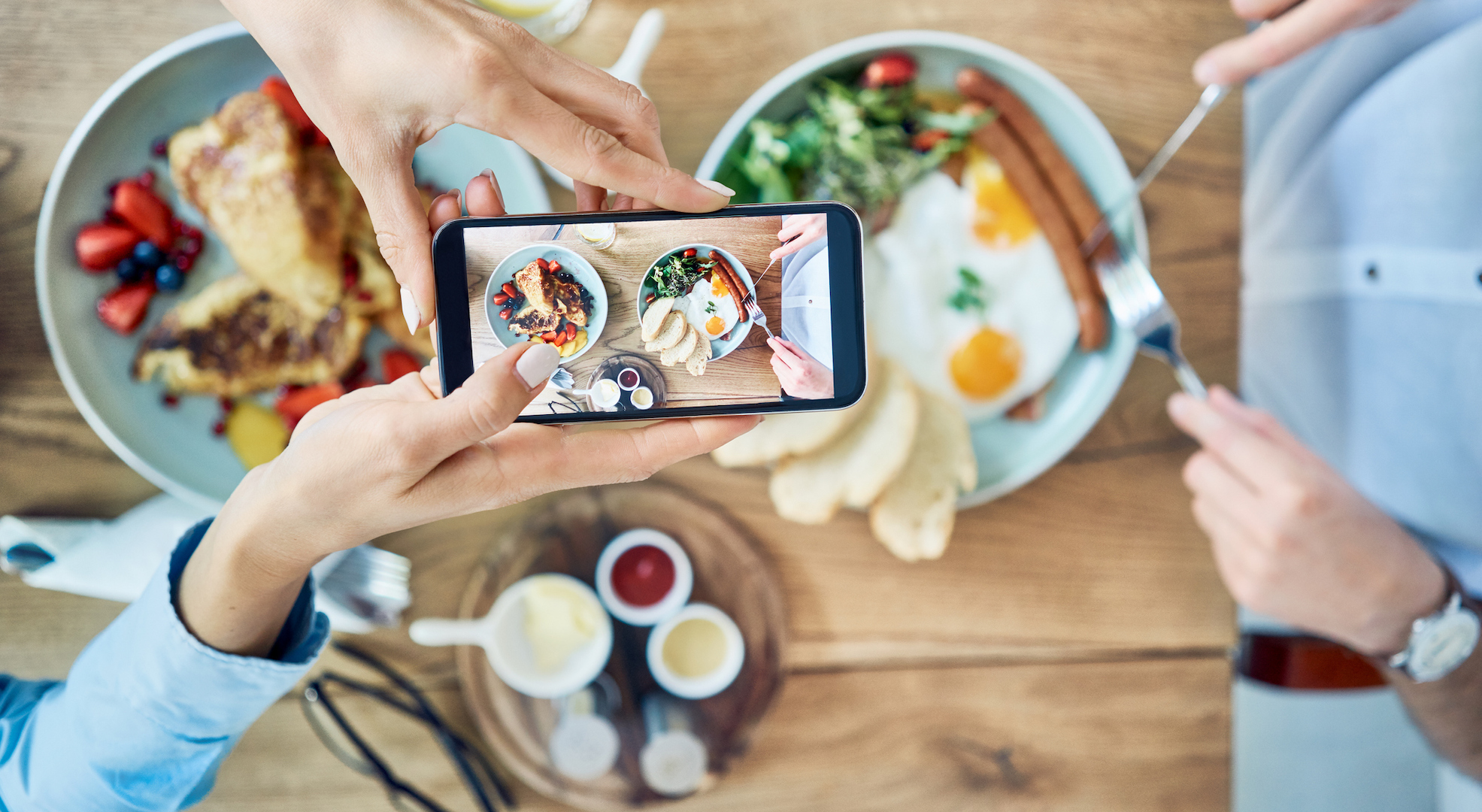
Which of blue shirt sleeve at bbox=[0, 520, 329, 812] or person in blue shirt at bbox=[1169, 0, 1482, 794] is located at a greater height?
person in blue shirt at bbox=[1169, 0, 1482, 794]

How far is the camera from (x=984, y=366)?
150 centimetres

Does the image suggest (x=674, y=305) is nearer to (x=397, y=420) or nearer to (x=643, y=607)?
(x=397, y=420)

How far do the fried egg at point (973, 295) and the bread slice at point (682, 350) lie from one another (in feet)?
2.07

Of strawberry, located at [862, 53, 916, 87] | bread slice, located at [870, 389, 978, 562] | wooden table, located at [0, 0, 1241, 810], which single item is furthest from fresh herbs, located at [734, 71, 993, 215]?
bread slice, located at [870, 389, 978, 562]

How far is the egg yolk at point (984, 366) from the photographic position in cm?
150

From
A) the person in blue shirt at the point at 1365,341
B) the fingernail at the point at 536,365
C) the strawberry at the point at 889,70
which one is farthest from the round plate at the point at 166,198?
the person in blue shirt at the point at 1365,341

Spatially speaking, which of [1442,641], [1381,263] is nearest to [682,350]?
[1381,263]

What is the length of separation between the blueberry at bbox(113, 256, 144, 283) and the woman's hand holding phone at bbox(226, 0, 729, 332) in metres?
0.67

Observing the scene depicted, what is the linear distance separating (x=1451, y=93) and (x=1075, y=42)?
2.05 ft

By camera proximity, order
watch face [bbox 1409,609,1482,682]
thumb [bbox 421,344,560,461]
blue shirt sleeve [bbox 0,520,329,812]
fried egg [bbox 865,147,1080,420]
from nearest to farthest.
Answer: thumb [bbox 421,344,560,461]
blue shirt sleeve [bbox 0,520,329,812]
watch face [bbox 1409,609,1482,682]
fried egg [bbox 865,147,1080,420]

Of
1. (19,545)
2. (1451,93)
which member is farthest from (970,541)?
(19,545)

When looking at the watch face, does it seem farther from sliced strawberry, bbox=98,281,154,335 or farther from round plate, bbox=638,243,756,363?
sliced strawberry, bbox=98,281,154,335

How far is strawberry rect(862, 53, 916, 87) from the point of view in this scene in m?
1.36

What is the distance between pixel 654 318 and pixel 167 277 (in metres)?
1.02
